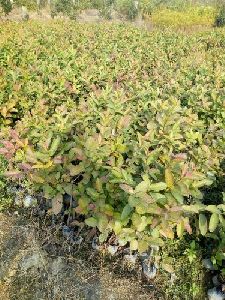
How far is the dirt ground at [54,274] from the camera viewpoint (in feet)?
10.00

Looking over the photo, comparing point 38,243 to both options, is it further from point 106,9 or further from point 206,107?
point 106,9

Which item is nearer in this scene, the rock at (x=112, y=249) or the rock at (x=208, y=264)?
the rock at (x=208, y=264)

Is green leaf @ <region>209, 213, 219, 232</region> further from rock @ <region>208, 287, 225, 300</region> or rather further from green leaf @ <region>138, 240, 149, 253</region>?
rock @ <region>208, 287, 225, 300</region>

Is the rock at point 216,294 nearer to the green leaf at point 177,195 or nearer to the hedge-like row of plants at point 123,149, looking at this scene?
the hedge-like row of plants at point 123,149

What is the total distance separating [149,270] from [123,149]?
1.03 m

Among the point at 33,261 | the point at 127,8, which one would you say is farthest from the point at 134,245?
the point at 127,8

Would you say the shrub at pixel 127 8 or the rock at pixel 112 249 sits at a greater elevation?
the shrub at pixel 127 8

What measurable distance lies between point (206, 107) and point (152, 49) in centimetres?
444

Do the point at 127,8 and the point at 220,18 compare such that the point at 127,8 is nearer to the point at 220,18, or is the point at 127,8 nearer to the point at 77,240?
the point at 220,18

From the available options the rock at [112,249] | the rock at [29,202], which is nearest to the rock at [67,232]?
the rock at [112,249]

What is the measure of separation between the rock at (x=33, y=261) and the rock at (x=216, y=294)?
1377mm

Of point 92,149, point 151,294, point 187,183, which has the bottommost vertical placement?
point 151,294

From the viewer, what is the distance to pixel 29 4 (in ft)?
80.6

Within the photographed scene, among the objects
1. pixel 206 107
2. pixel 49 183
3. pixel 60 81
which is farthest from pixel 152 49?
pixel 49 183
